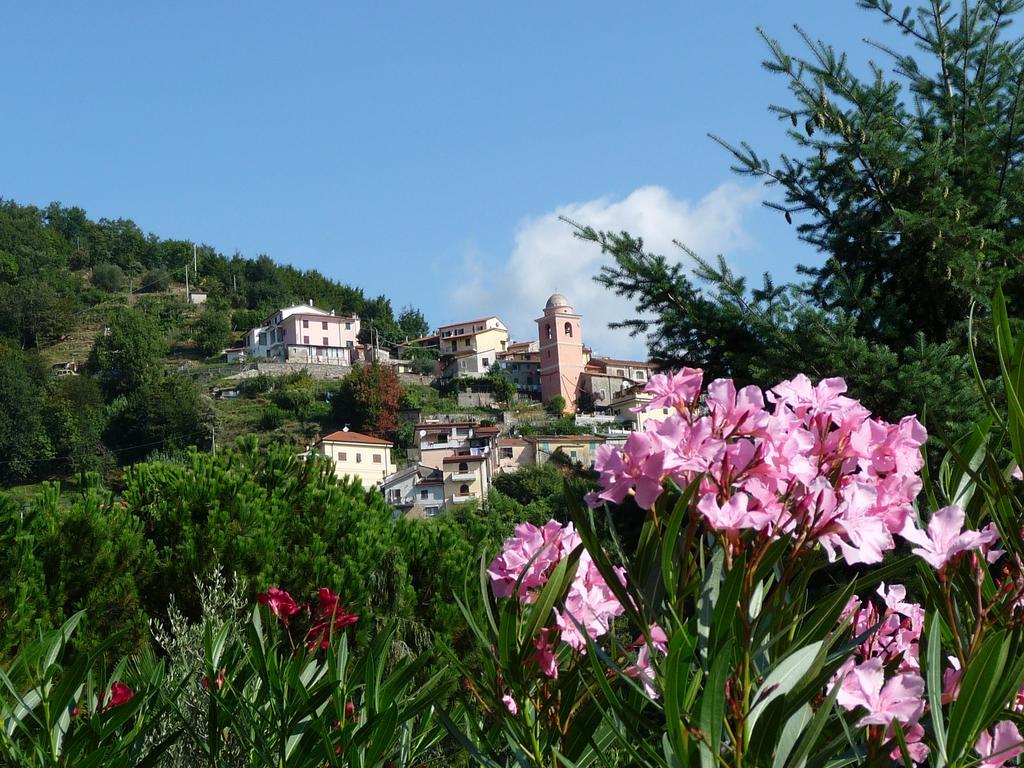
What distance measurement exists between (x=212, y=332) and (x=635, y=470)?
6690cm

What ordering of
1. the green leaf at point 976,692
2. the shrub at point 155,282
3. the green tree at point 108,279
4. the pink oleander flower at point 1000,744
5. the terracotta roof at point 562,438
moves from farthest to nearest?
the shrub at point 155,282 → the green tree at point 108,279 → the terracotta roof at point 562,438 → the pink oleander flower at point 1000,744 → the green leaf at point 976,692


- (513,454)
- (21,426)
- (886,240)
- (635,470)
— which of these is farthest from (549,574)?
(21,426)

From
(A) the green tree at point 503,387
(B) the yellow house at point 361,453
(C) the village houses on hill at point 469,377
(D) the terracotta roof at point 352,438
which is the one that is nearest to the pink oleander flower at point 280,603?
(C) the village houses on hill at point 469,377

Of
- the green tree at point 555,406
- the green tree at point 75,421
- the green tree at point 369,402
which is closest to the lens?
the green tree at point 75,421

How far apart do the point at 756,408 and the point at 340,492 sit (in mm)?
7283

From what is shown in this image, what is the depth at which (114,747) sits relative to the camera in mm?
1466

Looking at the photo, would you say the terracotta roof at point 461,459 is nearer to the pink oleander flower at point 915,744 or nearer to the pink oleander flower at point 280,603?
the pink oleander flower at point 280,603

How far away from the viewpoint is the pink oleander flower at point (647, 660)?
3.53 feet

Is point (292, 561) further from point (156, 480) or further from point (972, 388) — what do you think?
point (972, 388)

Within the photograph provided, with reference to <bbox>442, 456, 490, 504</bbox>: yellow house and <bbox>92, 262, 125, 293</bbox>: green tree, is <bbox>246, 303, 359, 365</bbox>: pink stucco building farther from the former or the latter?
<bbox>92, 262, 125, 293</bbox>: green tree

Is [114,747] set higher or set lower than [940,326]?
lower

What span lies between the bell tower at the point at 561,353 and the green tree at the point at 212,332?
21.7 m

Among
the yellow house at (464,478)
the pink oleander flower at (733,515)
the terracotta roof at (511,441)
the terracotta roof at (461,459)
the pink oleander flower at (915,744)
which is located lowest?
the yellow house at (464,478)

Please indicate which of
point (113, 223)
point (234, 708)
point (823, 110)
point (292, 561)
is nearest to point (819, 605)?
point (234, 708)
